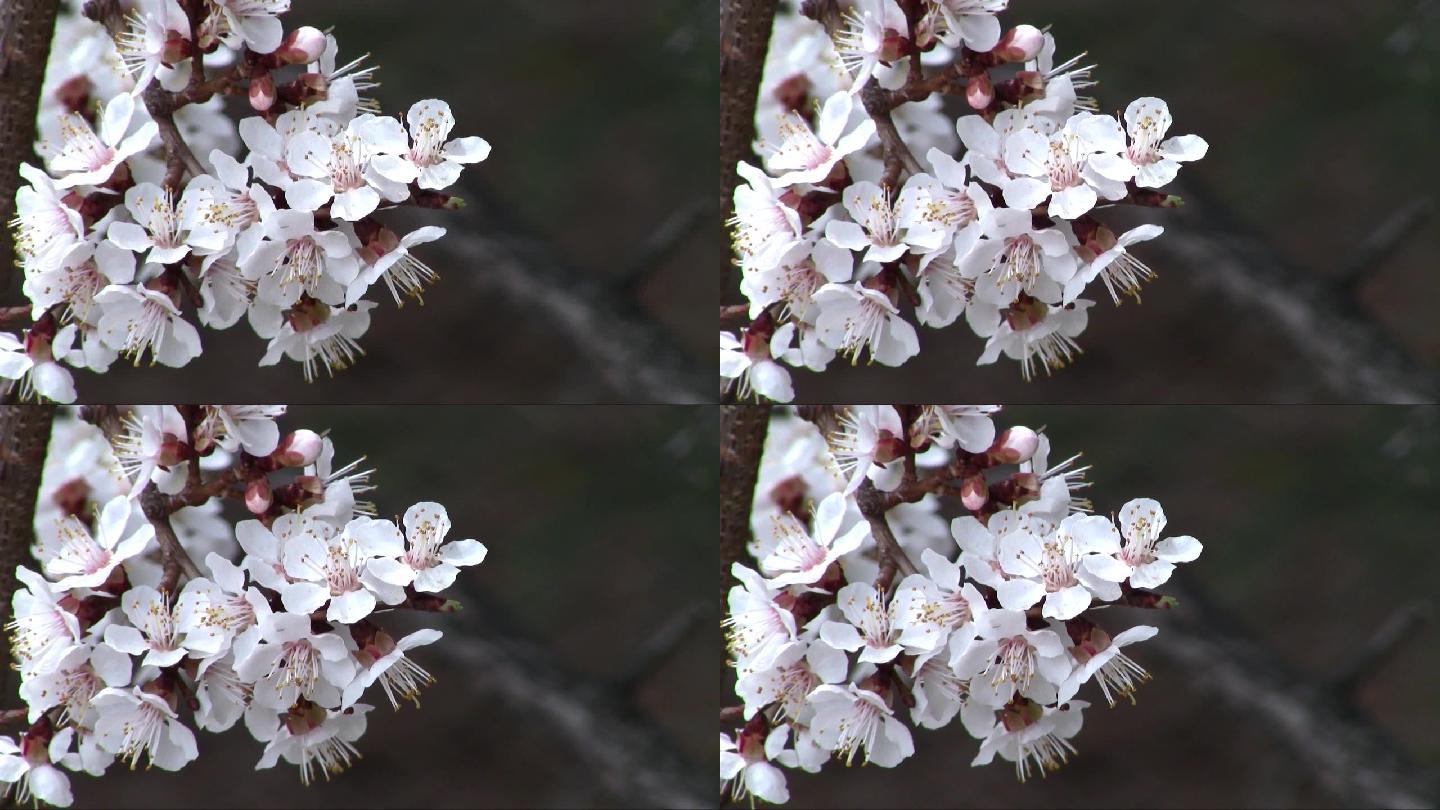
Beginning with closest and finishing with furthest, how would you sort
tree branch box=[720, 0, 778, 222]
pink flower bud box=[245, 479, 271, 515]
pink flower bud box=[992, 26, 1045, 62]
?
pink flower bud box=[992, 26, 1045, 62] < pink flower bud box=[245, 479, 271, 515] < tree branch box=[720, 0, 778, 222]

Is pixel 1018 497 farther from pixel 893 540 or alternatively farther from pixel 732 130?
pixel 732 130

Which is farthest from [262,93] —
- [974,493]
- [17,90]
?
[974,493]

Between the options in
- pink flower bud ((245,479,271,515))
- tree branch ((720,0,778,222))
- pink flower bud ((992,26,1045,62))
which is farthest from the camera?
tree branch ((720,0,778,222))

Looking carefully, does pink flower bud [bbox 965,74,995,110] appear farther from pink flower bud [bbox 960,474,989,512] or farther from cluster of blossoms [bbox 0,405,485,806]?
cluster of blossoms [bbox 0,405,485,806]

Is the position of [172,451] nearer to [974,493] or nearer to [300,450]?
[300,450]

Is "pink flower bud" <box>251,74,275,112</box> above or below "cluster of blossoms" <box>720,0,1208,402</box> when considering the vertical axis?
below

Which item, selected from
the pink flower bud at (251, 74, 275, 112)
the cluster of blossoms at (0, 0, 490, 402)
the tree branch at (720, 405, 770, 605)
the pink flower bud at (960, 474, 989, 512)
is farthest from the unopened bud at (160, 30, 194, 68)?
the pink flower bud at (960, 474, 989, 512)
